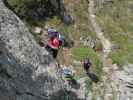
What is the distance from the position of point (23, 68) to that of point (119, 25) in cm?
1872

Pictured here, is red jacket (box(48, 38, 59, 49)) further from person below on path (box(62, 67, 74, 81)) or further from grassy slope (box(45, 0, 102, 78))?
grassy slope (box(45, 0, 102, 78))

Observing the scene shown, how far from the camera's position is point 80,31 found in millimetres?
33812

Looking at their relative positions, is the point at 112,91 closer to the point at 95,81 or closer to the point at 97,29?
the point at 95,81

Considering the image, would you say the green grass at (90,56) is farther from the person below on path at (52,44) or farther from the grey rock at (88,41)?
the person below on path at (52,44)

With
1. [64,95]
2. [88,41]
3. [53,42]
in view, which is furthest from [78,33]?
[64,95]

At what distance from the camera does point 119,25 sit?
1492 inches

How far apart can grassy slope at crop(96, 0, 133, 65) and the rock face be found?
34.4 ft

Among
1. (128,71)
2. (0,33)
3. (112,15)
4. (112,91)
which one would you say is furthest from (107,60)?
(0,33)

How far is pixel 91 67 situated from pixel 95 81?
1.28 m

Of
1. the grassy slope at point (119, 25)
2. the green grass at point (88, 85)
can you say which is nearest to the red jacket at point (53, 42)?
the green grass at point (88, 85)

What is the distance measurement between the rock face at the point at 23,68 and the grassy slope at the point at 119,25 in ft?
34.4

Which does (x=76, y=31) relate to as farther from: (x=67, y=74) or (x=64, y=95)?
(x=64, y=95)

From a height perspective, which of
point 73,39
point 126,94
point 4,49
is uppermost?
point 4,49

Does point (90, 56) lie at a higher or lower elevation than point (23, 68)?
lower
